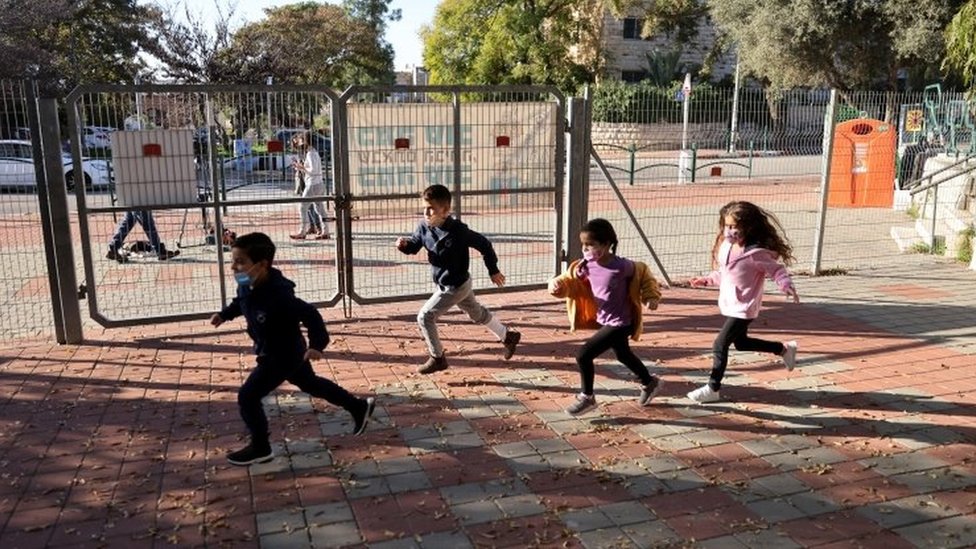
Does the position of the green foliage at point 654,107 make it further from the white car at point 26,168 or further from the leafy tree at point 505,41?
the leafy tree at point 505,41

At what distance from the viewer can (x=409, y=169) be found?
7.84 meters

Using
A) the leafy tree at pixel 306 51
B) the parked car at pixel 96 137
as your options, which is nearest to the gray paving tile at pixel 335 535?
the parked car at pixel 96 137

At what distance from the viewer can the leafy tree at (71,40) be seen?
28906mm

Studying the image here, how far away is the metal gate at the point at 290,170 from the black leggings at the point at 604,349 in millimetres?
3105

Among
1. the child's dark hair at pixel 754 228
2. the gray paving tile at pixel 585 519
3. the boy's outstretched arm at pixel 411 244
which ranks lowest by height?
the gray paving tile at pixel 585 519

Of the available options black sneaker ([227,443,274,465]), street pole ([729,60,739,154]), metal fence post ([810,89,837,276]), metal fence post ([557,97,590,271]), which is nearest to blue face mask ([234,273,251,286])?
black sneaker ([227,443,274,465])

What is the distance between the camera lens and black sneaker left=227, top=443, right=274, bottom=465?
458cm

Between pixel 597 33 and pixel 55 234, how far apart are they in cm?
3850

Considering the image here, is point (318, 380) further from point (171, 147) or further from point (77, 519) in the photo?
point (171, 147)

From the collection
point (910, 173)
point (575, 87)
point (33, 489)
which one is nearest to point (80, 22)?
point (575, 87)

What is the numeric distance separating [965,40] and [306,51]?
103 ft

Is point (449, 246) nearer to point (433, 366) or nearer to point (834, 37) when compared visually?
point (433, 366)

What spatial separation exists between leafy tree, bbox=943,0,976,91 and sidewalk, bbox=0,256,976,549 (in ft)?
13.9

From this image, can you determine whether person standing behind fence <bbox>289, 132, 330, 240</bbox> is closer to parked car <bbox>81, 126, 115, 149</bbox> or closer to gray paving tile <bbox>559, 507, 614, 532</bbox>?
parked car <bbox>81, 126, 115, 149</bbox>
